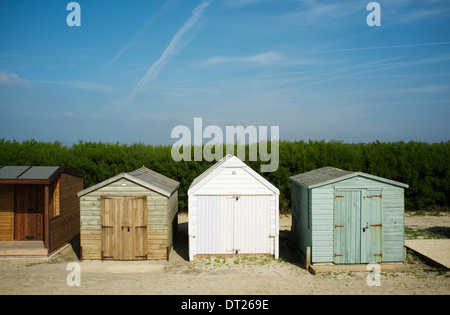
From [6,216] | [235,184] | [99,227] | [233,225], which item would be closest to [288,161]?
[235,184]

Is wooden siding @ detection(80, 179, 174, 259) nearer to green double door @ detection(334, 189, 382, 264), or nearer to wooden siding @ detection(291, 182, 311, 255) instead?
wooden siding @ detection(291, 182, 311, 255)

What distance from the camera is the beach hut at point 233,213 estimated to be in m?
12.3

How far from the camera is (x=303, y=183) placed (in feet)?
40.0

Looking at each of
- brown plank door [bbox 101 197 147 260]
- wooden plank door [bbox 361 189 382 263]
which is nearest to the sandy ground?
brown plank door [bbox 101 197 147 260]

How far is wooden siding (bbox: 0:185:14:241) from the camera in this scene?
14133mm

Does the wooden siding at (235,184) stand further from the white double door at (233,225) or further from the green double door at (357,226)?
the green double door at (357,226)

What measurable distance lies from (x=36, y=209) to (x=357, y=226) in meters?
12.3

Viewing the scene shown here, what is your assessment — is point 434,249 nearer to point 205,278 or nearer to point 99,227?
point 205,278

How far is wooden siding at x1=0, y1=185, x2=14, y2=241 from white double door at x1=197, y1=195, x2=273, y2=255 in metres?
7.89

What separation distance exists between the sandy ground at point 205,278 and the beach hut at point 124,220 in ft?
1.30

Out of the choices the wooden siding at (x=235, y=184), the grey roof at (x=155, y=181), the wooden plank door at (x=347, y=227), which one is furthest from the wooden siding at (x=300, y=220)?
the grey roof at (x=155, y=181)

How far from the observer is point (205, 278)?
10398 mm
